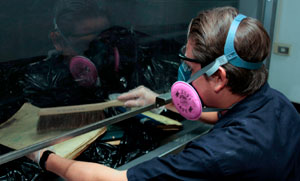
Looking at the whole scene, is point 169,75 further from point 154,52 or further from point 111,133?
point 111,133

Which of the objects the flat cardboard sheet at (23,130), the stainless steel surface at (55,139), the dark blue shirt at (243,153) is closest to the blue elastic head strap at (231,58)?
the dark blue shirt at (243,153)

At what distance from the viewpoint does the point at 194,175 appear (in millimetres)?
687

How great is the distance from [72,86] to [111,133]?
1.13ft

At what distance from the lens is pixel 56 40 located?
2.75 ft

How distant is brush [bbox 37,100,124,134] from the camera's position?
90cm

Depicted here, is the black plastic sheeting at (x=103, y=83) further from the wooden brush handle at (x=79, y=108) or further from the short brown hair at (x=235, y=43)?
the short brown hair at (x=235, y=43)

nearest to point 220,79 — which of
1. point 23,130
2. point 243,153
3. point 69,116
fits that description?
point 243,153

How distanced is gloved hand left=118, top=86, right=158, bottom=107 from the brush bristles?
0.14 m

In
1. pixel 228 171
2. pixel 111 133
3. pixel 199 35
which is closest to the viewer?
pixel 228 171

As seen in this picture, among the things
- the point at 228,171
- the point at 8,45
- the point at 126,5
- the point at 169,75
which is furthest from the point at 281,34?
the point at 8,45

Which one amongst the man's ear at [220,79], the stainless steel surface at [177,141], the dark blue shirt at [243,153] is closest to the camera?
the dark blue shirt at [243,153]

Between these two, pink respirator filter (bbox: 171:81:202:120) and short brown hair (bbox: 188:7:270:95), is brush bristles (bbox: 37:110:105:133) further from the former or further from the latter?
short brown hair (bbox: 188:7:270:95)

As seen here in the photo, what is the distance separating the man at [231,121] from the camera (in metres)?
0.69

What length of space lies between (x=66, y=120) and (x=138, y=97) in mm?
344
